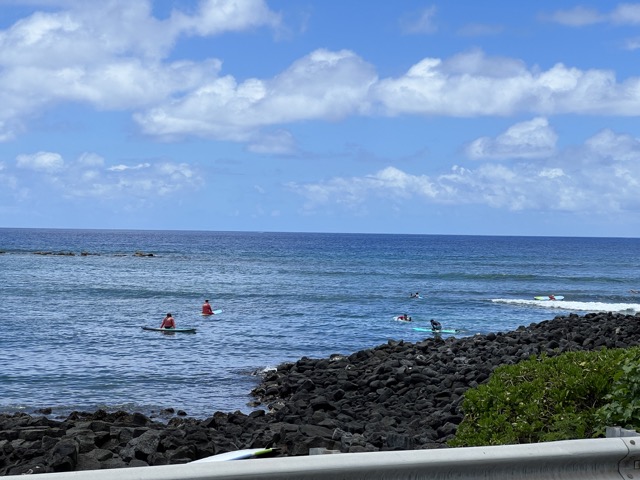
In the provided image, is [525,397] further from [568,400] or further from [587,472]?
[587,472]

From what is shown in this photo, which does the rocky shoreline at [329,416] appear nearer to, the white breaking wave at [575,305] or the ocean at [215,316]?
the ocean at [215,316]

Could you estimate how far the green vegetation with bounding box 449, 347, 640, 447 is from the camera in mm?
6148

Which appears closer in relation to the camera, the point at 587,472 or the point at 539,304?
the point at 587,472

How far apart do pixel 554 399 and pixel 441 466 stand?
A: 3.20 metres

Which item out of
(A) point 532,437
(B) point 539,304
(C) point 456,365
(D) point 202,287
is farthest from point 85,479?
(D) point 202,287

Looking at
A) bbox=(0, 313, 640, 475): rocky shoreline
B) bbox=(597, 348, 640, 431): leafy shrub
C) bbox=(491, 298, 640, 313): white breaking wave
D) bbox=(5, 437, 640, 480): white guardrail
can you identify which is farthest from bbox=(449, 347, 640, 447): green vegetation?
bbox=(491, 298, 640, 313): white breaking wave

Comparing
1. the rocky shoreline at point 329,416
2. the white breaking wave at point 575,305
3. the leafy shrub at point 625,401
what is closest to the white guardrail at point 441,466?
the leafy shrub at point 625,401

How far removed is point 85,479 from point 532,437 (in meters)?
4.27

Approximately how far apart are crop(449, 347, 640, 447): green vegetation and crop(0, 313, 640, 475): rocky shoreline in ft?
6.38

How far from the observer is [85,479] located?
318 centimetres

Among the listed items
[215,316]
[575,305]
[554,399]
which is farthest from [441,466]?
[575,305]

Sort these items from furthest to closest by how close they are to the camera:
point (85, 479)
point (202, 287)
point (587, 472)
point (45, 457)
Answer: point (202, 287) → point (45, 457) → point (587, 472) → point (85, 479)

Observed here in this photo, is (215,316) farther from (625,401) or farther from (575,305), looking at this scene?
(625,401)

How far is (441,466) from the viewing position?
3.80 metres
